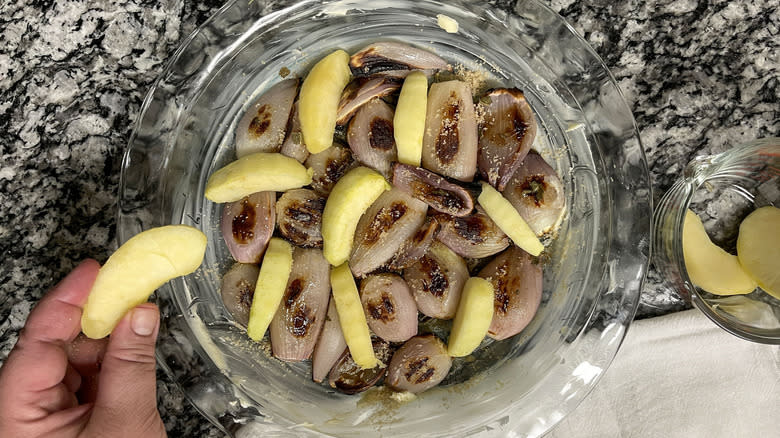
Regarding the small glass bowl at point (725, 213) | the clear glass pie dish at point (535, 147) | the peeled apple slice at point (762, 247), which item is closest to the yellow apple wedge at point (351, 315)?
the clear glass pie dish at point (535, 147)

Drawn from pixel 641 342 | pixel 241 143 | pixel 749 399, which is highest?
pixel 241 143

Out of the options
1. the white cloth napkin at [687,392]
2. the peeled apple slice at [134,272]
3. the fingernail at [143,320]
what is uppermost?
the peeled apple slice at [134,272]

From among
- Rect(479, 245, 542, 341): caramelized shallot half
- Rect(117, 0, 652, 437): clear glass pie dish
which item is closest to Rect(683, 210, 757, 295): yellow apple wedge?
Rect(117, 0, 652, 437): clear glass pie dish

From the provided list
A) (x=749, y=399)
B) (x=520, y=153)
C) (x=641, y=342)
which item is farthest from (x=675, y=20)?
(x=749, y=399)

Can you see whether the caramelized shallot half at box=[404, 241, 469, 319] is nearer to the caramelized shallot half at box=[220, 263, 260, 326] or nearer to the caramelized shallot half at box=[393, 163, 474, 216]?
the caramelized shallot half at box=[393, 163, 474, 216]

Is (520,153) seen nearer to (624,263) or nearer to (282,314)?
(624,263)

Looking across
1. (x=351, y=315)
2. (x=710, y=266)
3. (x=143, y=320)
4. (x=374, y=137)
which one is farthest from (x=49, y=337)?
(x=710, y=266)

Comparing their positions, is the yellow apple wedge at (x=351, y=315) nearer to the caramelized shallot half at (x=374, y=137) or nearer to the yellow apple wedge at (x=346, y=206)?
the yellow apple wedge at (x=346, y=206)
